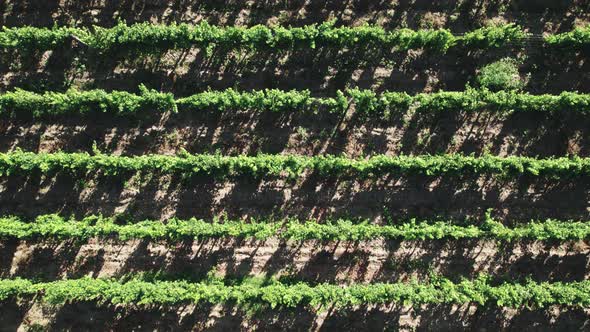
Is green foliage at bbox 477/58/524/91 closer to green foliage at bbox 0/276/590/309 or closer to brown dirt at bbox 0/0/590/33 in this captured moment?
brown dirt at bbox 0/0/590/33

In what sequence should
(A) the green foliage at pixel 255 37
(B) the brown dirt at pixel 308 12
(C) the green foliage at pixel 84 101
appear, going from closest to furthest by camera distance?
(C) the green foliage at pixel 84 101
(A) the green foliage at pixel 255 37
(B) the brown dirt at pixel 308 12

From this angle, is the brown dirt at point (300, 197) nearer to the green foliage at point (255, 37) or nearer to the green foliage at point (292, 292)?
the green foliage at point (292, 292)

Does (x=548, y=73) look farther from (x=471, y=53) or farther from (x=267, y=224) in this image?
(x=267, y=224)

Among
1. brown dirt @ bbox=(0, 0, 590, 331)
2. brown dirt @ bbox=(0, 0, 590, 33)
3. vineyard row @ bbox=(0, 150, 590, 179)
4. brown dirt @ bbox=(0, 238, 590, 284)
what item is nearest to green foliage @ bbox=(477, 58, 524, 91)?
brown dirt @ bbox=(0, 0, 590, 331)

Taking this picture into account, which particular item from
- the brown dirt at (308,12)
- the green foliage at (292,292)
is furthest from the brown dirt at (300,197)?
the brown dirt at (308,12)

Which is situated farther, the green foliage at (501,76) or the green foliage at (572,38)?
the green foliage at (501,76)
